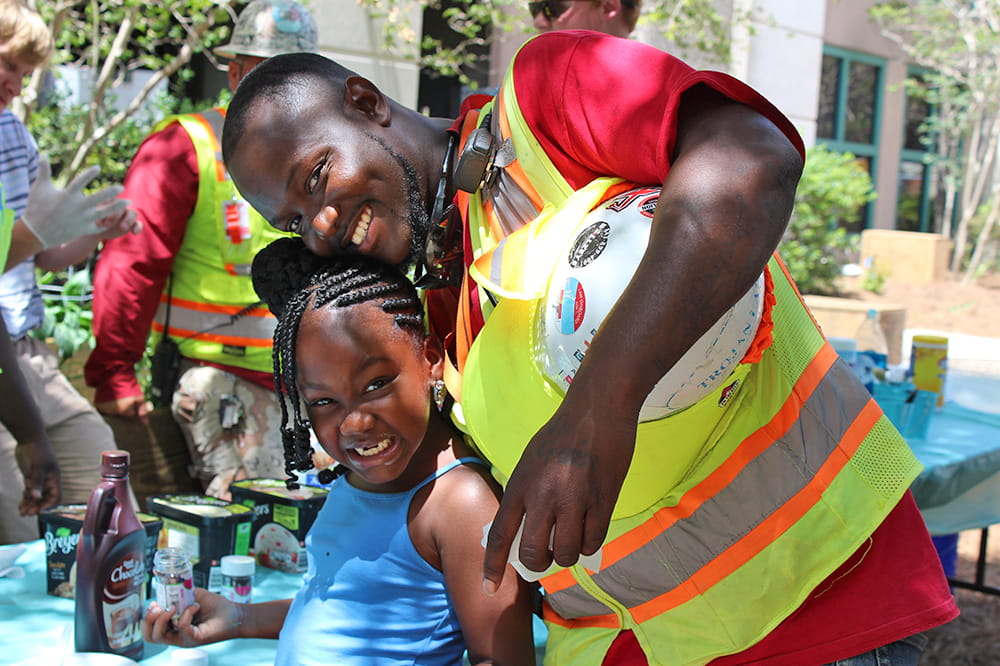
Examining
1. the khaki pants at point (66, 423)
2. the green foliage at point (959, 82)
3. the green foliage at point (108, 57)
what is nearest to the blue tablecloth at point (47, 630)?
the khaki pants at point (66, 423)

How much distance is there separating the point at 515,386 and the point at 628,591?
0.33 m

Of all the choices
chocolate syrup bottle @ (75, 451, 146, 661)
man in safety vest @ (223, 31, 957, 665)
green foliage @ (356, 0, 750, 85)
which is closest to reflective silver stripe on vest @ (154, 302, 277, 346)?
chocolate syrup bottle @ (75, 451, 146, 661)

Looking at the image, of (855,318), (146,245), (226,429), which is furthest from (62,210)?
(855,318)

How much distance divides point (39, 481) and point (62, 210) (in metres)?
0.87

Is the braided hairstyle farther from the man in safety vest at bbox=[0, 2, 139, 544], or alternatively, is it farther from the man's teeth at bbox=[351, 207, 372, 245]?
the man in safety vest at bbox=[0, 2, 139, 544]

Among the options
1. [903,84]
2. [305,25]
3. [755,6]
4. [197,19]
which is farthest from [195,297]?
[903,84]

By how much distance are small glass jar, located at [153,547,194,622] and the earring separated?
1.87ft

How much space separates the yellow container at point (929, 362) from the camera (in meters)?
3.65

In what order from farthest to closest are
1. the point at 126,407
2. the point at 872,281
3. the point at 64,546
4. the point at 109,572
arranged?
the point at 872,281, the point at 126,407, the point at 64,546, the point at 109,572

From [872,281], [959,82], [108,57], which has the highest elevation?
[108,57]

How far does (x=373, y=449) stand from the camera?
158 centimetres

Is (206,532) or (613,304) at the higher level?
(613,304)

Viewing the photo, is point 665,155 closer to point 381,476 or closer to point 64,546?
point 381,476

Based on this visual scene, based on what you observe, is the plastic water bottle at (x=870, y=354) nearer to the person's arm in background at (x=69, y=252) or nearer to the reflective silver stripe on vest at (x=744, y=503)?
the reflective silver stripe on vest at (x=744, y=503)
